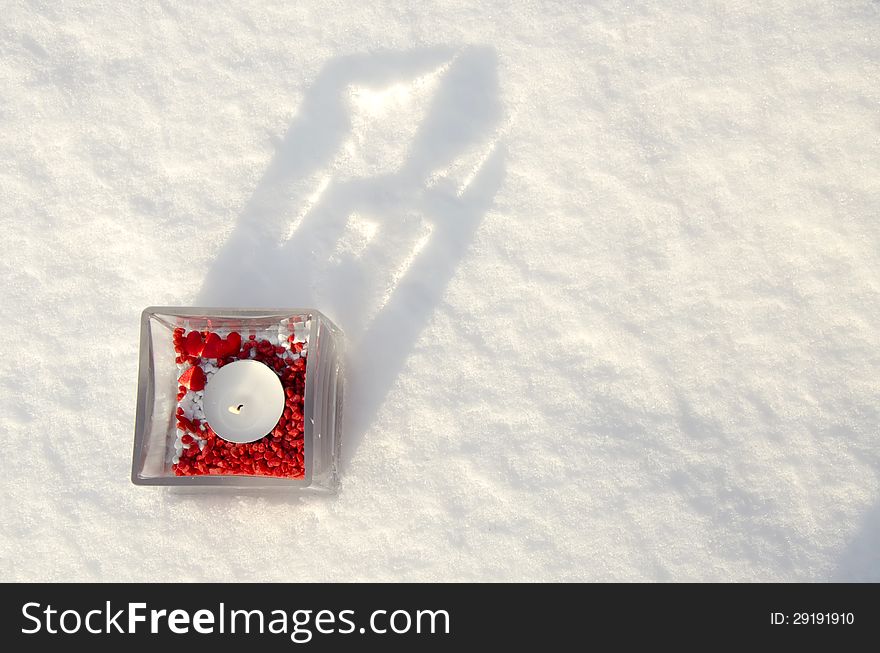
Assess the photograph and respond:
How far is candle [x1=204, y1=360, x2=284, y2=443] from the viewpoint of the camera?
3.83 feet

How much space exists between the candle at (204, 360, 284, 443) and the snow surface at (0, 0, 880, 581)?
0.26 metres

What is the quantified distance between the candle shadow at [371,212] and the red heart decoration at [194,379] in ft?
0.80

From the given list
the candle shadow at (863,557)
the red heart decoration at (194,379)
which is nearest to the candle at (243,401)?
the red heart decoration at (194,379)

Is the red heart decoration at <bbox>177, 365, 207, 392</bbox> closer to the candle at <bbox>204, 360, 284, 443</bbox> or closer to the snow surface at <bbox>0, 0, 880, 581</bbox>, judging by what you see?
the candle at <bbox>204, 360, 284, 443</bbox>

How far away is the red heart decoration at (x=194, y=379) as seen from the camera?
1.21m

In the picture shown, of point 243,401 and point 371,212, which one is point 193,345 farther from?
point 371,212

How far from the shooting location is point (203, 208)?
1.45 metres

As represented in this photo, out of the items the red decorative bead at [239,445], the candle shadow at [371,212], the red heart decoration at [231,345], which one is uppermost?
the candle shadow at [371,212]

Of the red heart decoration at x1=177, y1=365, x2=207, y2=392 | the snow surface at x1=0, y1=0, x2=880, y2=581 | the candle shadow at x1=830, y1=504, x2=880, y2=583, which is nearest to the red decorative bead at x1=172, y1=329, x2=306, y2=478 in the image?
the red heart decoration at x1=177, y1=365, x2=207, y2=392

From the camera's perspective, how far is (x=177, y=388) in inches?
49.3

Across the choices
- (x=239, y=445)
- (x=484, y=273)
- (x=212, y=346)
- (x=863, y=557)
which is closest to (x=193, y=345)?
(x=212, y=346)

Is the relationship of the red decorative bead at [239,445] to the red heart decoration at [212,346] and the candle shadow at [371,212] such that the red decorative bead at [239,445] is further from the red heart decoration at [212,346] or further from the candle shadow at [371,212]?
the candle shadow at [371,212]

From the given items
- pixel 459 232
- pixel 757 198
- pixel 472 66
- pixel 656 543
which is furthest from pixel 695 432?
pixel 472 66
